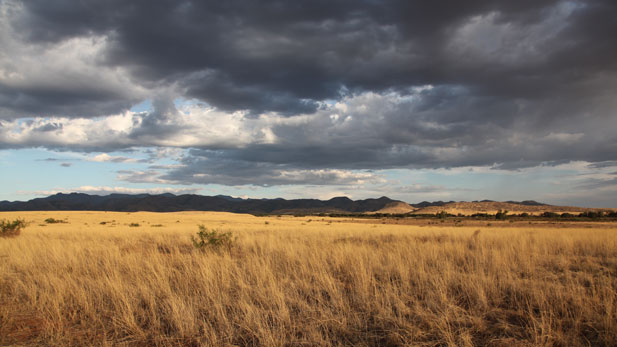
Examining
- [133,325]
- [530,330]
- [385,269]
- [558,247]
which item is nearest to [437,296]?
[530,330]

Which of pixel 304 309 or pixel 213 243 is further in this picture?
pixel 213 243

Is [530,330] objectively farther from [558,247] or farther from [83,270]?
[558,247]

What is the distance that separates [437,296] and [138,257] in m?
8.44

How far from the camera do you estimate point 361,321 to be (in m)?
5.08

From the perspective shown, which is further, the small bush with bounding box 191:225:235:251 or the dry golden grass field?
the small bush with bounding box 191:225:235:251

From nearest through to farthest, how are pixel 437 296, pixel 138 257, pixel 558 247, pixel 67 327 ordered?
pixel 67 327 < pixel 437 296 < pixel 138 257 < pixel 558 247

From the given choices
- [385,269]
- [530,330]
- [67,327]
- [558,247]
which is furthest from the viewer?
[558,247]

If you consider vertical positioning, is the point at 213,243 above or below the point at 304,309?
above

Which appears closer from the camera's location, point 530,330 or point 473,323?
point 530,330

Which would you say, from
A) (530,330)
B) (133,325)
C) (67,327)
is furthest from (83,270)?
(530,330)

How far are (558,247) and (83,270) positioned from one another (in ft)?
52.6

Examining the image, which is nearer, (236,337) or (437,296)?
(236,337)

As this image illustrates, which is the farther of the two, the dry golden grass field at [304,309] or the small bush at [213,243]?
the small bush at [213,243]

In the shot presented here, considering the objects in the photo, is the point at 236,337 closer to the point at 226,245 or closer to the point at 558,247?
the point at 226,245
